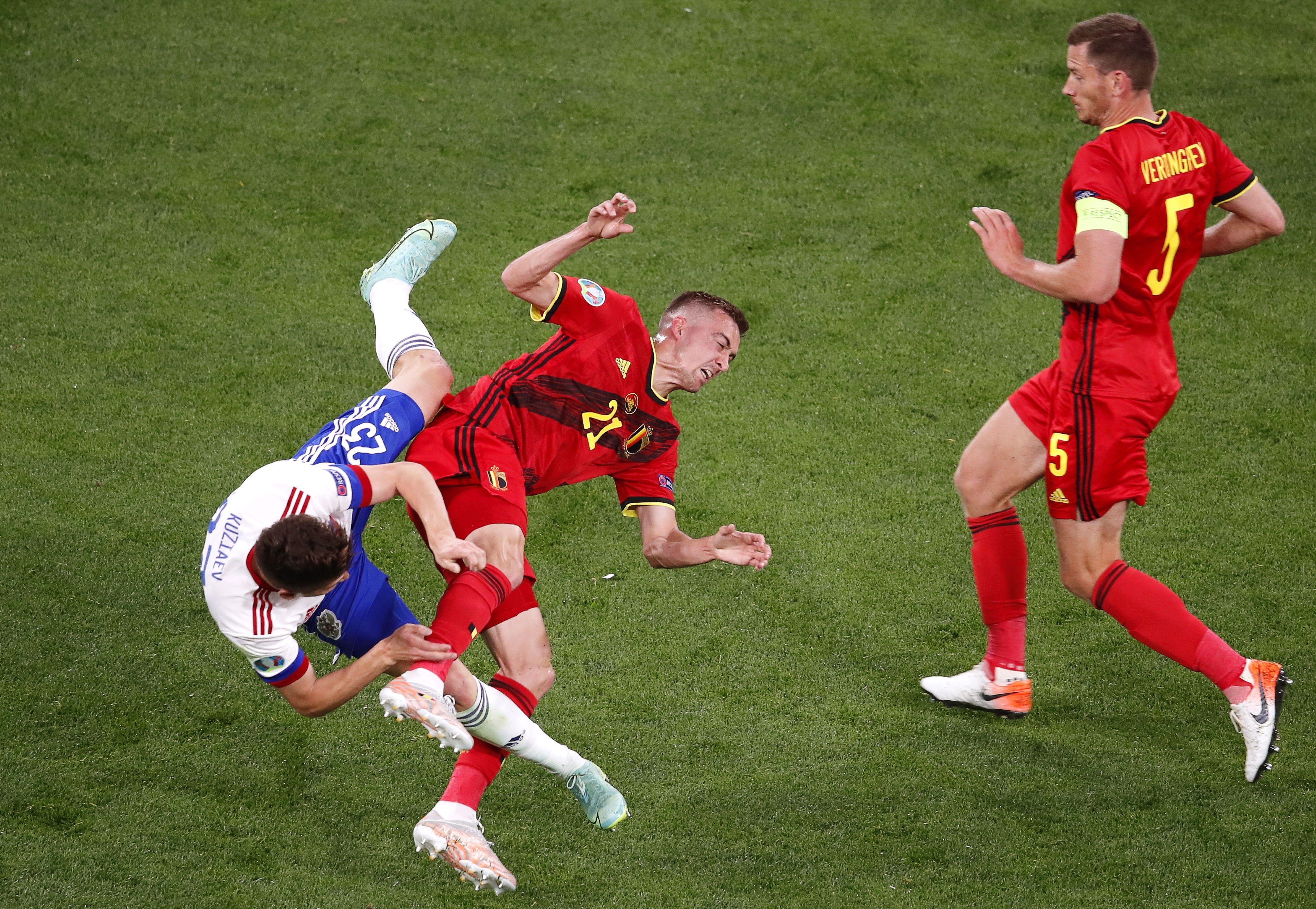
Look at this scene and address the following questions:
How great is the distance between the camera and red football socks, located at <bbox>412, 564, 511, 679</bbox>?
11.1 ft

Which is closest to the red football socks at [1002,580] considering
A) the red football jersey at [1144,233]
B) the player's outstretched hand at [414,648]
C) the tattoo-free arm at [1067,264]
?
the red football jersey at [1144,233]

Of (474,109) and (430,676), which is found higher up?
(474,109)

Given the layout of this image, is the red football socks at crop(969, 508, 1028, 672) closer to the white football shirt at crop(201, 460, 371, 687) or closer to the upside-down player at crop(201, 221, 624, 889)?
the upside-down player at crop(201, 221, 624, 889)

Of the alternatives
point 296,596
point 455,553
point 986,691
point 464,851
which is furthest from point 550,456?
point 986,691

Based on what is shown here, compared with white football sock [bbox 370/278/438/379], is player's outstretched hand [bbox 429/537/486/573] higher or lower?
lower

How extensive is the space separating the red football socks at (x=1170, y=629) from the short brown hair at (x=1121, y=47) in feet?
4.78

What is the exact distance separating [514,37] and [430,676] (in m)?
6.53

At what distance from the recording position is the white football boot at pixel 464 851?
11.1 feet

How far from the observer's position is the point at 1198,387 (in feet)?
20.0

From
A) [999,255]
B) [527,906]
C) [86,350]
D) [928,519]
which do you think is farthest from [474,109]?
[527,906]

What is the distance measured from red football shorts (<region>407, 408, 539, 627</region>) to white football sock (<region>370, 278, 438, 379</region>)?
Result: 0.40 metres

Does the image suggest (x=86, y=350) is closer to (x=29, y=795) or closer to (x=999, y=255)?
(x=29, y=795)

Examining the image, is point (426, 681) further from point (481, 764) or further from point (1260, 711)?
point (1260, 711)

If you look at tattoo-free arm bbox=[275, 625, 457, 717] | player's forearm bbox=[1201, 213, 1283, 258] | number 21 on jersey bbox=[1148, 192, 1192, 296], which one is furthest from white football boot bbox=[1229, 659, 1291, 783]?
tattoo-free arm bbox=[275, 625, 457, 717]
